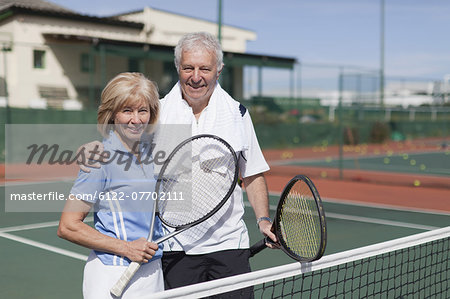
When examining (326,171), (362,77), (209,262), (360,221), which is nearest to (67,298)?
(209,262)

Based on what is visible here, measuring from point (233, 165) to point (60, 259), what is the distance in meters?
3.70

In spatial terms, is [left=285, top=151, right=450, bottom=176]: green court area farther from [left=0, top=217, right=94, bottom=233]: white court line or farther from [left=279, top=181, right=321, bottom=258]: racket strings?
[left=279, top=181, right=321, bottom=258]: racket strings

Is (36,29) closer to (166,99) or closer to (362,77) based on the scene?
(362,77)

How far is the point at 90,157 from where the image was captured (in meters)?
1.98

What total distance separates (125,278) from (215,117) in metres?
0.87

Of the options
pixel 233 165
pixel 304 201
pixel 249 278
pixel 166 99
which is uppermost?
pixel 166 99

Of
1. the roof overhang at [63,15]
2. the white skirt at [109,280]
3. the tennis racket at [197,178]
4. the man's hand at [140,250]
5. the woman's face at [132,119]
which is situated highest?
the roof overhang at [63,15]

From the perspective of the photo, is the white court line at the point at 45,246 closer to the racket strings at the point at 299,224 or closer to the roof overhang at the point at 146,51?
the racket strings at the point at 299,224

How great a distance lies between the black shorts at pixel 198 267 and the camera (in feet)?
8.23

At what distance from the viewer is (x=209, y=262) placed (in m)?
2.53

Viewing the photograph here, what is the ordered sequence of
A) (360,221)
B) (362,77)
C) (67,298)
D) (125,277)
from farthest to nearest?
(362,77) → (360,221) → (67,298) → (125,277)

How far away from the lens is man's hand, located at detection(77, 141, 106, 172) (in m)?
1.96

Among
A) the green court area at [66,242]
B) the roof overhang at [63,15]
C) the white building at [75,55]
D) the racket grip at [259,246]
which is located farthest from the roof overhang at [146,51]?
the racket grip at [259,246]

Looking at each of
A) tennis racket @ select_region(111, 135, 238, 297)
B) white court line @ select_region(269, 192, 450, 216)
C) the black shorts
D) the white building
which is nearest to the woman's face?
tennis racket @ select_region(111, 135, 238, 297)
